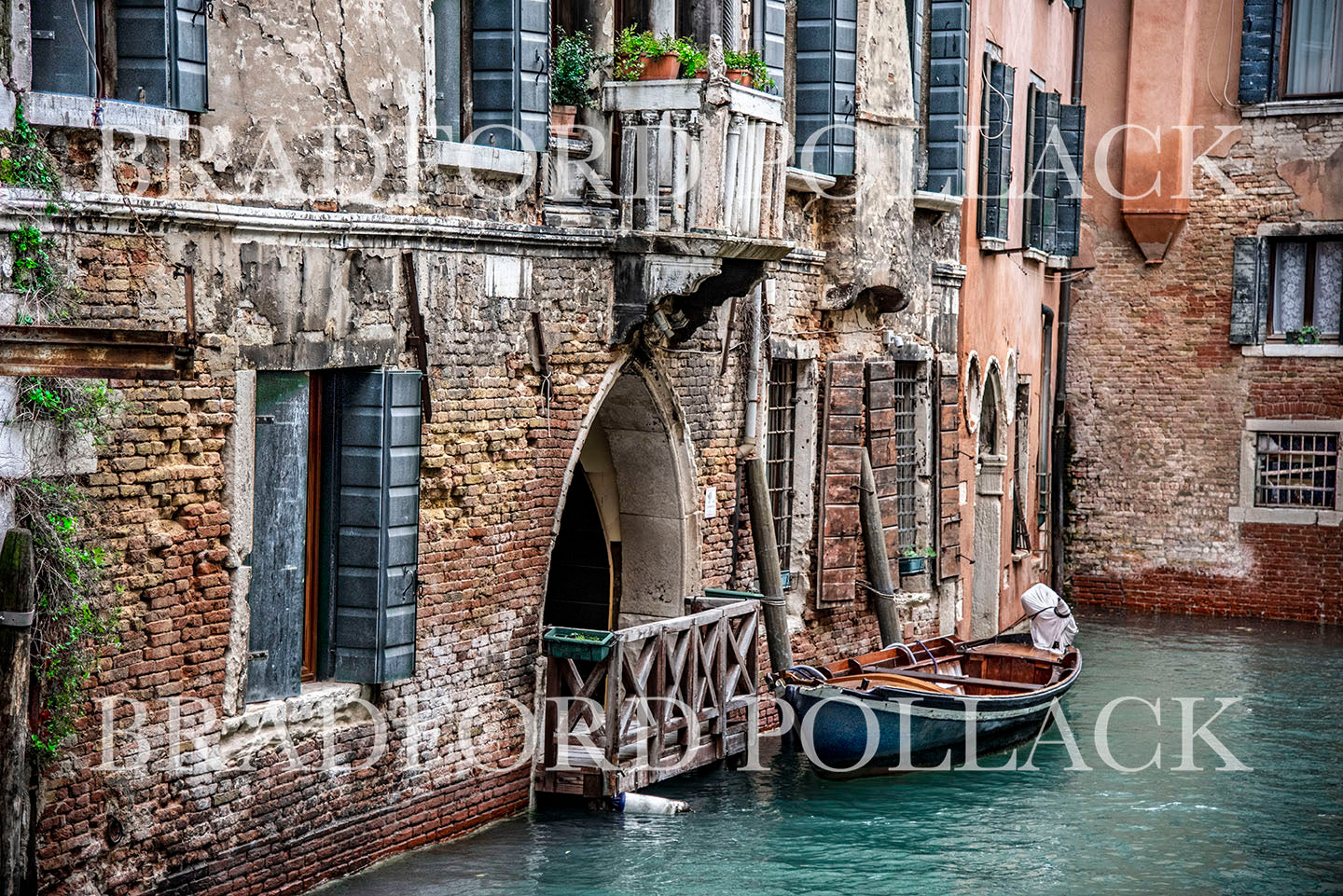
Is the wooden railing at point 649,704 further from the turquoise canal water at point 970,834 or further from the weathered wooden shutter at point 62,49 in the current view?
the weathered wooden shutter at point 62,49

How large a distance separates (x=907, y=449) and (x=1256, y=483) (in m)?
6.92

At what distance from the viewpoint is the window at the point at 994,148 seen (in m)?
17.0

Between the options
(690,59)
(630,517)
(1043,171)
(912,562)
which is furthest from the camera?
(1043,171)

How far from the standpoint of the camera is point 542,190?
34.0 ft

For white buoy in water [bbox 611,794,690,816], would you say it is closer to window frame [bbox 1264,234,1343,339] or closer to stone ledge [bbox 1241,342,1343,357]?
stone ledge [bbox 1241,342,1343,357]

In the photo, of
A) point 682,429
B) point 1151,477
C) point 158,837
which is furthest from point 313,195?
point 1151,477

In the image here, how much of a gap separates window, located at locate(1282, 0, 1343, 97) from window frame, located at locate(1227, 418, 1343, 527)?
3815 mm

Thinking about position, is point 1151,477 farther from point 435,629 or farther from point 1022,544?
point 435,629

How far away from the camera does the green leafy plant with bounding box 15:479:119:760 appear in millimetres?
7066

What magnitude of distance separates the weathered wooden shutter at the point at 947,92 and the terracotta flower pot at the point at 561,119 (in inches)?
217

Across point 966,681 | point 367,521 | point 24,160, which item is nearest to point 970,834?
point 966,681

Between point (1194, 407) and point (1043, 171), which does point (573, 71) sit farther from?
point (1194, 407)

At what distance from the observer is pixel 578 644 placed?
34.2 feet

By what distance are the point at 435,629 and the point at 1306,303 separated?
46.3ft
